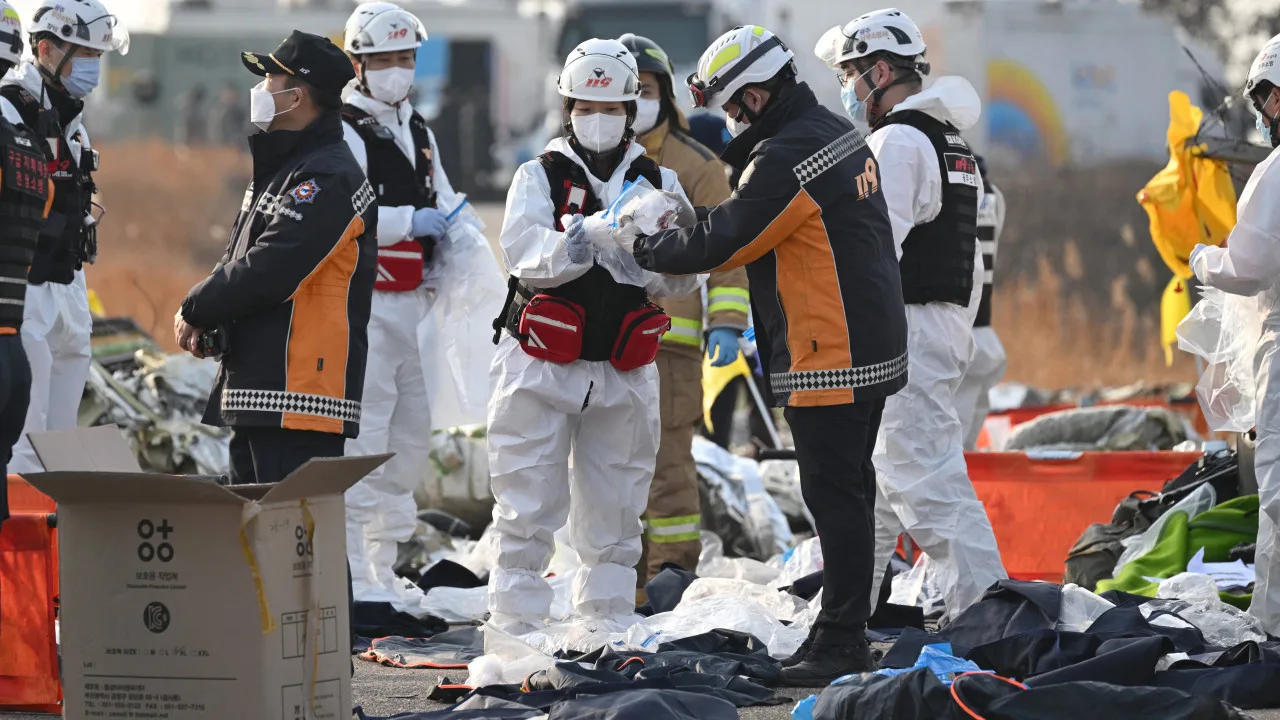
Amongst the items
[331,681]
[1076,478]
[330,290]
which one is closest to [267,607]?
[331,681]

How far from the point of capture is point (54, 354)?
780 centimetres

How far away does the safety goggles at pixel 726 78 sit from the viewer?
19.1 ft

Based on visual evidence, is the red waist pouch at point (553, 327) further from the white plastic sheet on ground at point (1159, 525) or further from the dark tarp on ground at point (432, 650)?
the white plastic sheet on ground at point (1159, 525)

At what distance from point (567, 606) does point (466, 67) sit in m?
19.1

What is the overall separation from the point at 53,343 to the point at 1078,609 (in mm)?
4542

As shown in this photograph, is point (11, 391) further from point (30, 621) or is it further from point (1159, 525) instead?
point (1159, 525)

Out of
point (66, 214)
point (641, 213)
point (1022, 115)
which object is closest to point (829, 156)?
point (641, 213)

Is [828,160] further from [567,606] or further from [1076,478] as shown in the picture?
[1076,478]

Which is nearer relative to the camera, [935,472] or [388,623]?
[935,472]

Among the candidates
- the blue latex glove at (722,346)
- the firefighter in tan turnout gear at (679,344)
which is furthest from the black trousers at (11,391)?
the blue latex glove at (722,346)

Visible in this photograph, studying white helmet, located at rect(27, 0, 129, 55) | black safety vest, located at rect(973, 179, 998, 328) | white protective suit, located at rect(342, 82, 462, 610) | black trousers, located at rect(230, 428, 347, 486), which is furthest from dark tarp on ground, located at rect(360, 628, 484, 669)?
black safety vest, located at rect(973, 179, 998, 328)

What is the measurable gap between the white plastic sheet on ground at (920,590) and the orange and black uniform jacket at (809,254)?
1.96 metres

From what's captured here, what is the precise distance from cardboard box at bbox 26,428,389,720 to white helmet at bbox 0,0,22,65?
1.81m

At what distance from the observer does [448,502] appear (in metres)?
9.84
